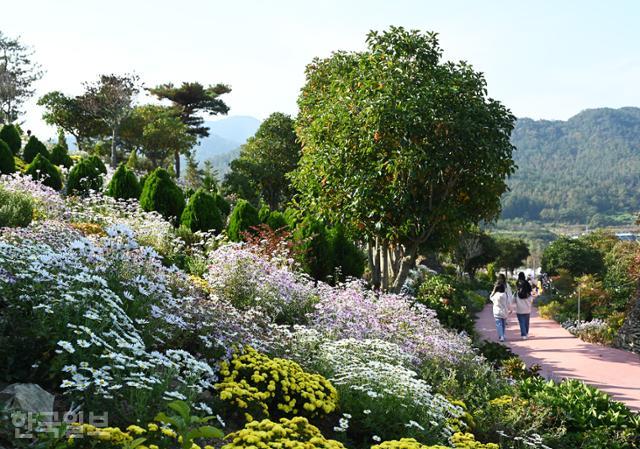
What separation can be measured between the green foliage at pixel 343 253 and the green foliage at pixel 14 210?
5.45 metres

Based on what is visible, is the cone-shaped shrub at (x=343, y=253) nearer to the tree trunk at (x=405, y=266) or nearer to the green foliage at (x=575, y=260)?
the tree trunk at (x=405, y=266)

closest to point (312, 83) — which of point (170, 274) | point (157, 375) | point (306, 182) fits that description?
point (306, 182)

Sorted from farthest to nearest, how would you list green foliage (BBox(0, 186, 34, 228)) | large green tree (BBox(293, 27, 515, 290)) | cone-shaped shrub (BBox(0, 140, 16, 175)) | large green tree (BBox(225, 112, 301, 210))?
large green tree (BBox(225, 112, 301, 210))
cone-shaped shrub (BBox(0, 140, 16, 175))
large green tree (BBox(293, 27, 515, 290))
green foliage (BBox(0, 186, 34, 228))

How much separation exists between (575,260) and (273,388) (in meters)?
27.9

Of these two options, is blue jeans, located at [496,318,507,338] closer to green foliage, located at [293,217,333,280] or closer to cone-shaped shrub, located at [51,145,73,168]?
green foliage, located at [293,217,333,280]

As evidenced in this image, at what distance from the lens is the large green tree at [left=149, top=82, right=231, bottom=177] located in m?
37.9

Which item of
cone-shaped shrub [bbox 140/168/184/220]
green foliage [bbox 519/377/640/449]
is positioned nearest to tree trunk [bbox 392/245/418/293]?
green foliage [bbox 519/377/640/449]

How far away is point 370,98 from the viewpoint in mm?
10320

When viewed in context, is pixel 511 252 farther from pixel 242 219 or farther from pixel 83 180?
pixel 83 180

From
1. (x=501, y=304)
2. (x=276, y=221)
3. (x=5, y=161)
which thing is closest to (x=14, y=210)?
(x=276, y=221)

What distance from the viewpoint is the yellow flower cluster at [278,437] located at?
3107 millimetres

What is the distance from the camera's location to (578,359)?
36.1 feet

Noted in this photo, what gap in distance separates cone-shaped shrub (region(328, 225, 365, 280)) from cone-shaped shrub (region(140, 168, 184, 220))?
385 cm

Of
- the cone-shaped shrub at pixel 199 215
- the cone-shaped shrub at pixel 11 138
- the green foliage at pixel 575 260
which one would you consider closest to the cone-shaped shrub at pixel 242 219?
the cone-shaped shrub at pixel 199 215
